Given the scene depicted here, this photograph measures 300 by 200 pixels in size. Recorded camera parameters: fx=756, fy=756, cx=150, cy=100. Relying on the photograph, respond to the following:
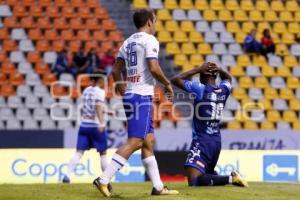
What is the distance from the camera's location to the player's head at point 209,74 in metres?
10.2

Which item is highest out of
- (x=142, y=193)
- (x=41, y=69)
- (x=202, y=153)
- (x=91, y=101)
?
(x=41, y=69)

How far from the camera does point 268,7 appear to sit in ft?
78.6

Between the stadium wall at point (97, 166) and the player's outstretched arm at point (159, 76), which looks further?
the stadium wall at point (97, 166)

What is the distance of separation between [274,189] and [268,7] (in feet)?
48.2

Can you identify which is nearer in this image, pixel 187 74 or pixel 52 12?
pixel 187 74

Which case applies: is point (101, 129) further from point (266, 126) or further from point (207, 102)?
point (266, 126)

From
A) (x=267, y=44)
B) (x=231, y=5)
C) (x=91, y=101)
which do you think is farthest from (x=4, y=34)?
(x=267, y=44)

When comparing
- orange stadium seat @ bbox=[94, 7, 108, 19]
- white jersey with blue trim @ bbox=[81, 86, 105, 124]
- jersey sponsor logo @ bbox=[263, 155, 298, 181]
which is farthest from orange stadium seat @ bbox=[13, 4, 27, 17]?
jersey sponsor logo @ bbox=[263, 155, 298, 181]

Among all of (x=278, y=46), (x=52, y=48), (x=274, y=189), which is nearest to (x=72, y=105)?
(x=52, y=48)

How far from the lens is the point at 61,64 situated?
2062 centimetres

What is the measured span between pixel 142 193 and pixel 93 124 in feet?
18.4

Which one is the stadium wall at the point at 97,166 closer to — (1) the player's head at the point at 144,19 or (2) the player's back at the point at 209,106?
(2) the player's back at the point at 209,106

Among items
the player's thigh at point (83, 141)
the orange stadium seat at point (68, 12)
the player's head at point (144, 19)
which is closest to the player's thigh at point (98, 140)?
the player's thigh at point (83, 141)

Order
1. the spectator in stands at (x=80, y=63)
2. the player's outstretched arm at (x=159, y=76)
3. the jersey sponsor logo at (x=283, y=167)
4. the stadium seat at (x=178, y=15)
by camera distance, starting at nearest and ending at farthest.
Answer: the player's outstretched arm at (x=159, y=76) < the jersey sponsor logo at (x=283, y=167) < the spectator in stands at (x=80, y=63) < the stadium seat at (x=178, y=15)
